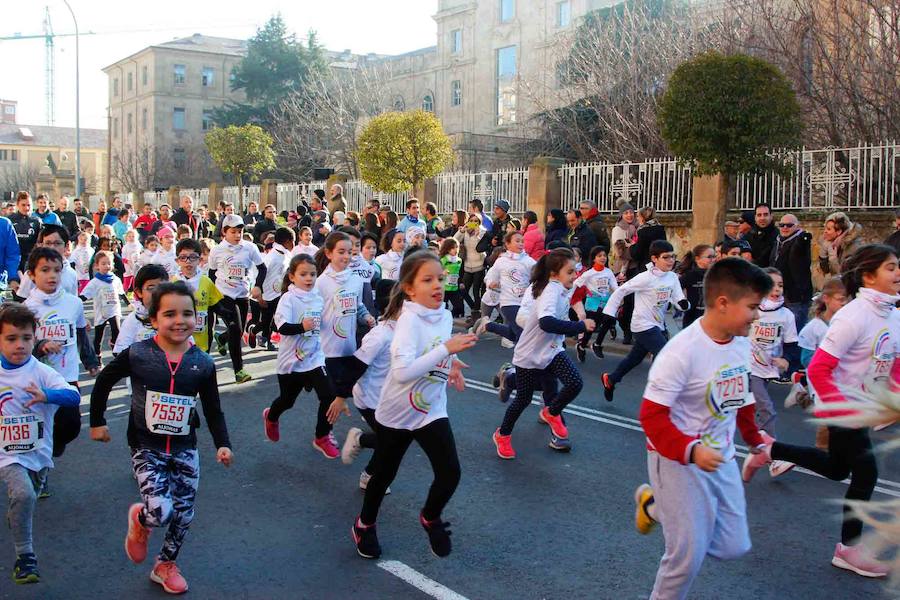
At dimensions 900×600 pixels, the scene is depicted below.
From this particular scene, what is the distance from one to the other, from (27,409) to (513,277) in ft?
24.1

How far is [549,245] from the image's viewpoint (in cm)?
1433

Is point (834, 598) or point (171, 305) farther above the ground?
point (171, 305)

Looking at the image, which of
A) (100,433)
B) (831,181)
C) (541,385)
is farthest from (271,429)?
(831,181)

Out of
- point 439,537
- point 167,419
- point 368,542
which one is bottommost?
point 368,542

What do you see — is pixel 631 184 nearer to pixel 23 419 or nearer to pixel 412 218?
pixel 412 218

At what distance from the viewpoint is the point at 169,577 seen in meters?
4.77

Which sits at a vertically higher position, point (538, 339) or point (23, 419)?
point (538, 339)

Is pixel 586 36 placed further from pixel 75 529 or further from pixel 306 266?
pixel 75 529

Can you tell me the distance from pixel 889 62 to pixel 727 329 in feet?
50.6

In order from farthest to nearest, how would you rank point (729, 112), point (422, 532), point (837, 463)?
1. point (729, 112)
2. point (422, 532)
3. point (837, 463)

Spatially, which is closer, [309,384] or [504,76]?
[309,384]

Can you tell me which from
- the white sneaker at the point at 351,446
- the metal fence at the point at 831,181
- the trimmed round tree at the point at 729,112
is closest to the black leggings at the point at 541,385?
the white sneaker at the point at 351,446

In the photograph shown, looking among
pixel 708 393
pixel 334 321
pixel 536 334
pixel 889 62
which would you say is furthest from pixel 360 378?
pixel 889 62

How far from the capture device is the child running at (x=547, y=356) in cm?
745
